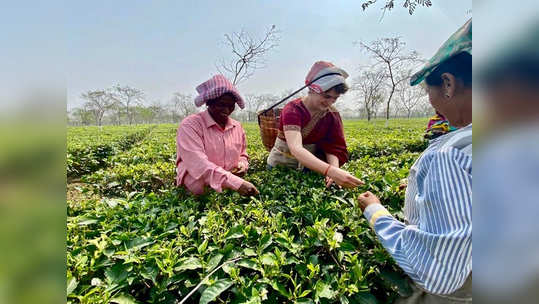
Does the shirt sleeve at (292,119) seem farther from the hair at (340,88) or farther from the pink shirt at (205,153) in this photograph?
the pink shirt at (205,153)

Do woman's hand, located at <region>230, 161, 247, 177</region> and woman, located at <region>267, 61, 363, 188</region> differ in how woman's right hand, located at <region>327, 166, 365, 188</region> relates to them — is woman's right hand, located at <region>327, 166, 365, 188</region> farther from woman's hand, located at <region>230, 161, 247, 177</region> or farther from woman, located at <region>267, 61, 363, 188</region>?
woman's hand, located at <region>230, 161, 247, 177</region>

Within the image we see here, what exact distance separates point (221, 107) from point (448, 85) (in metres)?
1.68

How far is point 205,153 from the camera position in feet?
7.07

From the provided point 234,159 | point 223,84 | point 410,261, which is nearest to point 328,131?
point 234,159

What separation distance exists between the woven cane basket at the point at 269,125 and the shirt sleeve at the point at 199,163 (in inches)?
40.3

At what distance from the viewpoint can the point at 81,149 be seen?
6848mm

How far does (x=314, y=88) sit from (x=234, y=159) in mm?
948

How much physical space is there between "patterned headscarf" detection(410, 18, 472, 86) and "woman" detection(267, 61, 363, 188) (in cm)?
108

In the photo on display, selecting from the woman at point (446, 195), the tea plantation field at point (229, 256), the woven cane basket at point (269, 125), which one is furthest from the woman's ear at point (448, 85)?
the woven cane basket at point (269, 125)

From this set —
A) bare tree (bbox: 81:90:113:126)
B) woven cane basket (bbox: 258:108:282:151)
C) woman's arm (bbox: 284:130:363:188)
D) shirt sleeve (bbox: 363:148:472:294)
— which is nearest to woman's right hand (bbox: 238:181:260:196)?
woman's arm (bbox: 284:130:363:188)

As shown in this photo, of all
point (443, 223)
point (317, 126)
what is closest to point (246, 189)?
point (317, 126)

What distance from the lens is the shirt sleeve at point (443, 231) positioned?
2.31 feet

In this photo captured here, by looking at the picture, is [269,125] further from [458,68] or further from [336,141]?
[458,68]
